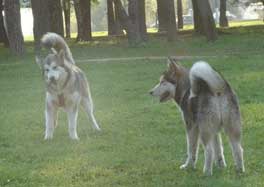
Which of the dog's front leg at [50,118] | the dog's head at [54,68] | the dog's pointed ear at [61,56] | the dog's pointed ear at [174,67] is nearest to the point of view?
the dog's pointed ear at [174,67]

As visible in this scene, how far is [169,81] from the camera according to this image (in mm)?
8094

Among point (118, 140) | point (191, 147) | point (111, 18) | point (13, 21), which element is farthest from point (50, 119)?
point (111, 18)

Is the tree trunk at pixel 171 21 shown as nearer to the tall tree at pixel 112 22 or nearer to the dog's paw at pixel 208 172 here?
the tall tree at pixel 112 22

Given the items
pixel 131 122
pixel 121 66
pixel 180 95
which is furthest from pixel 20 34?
pixel 180 95

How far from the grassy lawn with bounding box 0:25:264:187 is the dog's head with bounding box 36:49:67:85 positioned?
0.99 metres

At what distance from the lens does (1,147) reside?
9.67m

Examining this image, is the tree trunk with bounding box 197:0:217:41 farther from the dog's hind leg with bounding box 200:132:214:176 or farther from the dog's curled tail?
the dog's curled tail

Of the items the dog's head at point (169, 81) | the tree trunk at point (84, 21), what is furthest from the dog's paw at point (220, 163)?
the tree trunk at point (84, 21)

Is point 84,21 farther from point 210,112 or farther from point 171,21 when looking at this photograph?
point 210,112

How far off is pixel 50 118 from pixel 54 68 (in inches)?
33.2

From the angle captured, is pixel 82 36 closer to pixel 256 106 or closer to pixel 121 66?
pixel 121 66

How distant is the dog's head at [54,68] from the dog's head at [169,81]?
208 centimetres

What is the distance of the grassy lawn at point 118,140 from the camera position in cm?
744

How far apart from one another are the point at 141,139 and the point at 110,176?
2.21 m
